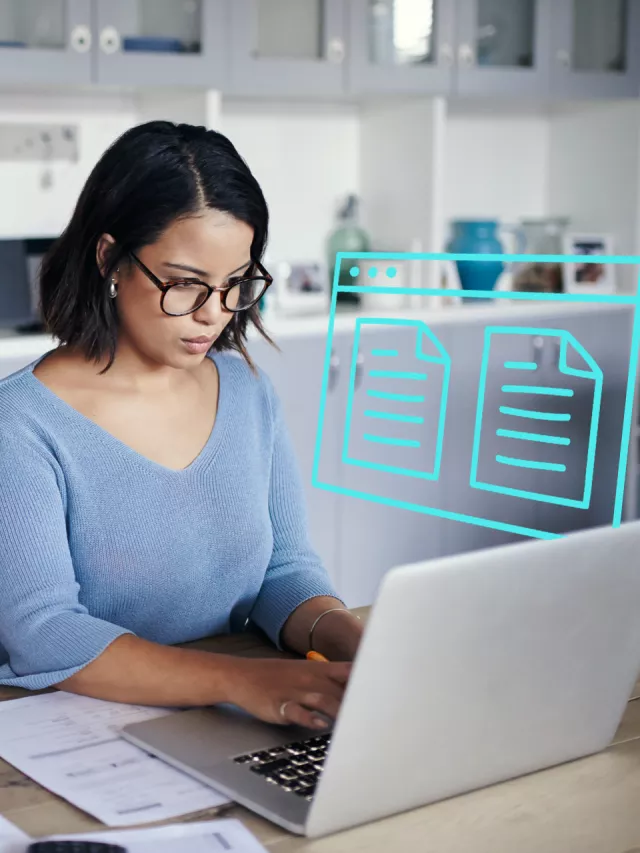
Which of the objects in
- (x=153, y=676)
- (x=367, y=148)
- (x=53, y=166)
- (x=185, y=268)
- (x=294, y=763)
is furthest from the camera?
(x=367, y=148)

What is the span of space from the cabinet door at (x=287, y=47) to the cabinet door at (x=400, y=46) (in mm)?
54

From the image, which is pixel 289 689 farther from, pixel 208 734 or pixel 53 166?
pixel 53 166

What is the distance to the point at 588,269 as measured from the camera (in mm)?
4215

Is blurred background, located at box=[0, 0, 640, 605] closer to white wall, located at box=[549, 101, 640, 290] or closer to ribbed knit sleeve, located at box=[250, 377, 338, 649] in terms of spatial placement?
white wall, located at box=[549, 101, 640, 290]

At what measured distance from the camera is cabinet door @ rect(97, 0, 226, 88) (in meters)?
3.12

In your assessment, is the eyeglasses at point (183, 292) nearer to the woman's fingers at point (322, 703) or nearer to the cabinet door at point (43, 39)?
the woman's fingers at point (322, 703)

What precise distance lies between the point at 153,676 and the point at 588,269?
10.4ft

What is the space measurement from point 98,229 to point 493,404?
225cm

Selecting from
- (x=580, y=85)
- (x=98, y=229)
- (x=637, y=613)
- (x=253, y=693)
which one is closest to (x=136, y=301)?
(x=98, y=229)

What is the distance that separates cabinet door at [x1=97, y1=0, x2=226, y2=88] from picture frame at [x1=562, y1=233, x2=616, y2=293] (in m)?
1.41

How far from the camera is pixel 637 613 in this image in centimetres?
115

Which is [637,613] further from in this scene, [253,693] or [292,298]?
[292,298]

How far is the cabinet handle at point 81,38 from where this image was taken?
306cm

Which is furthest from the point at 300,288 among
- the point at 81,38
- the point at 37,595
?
the point at 37,595
